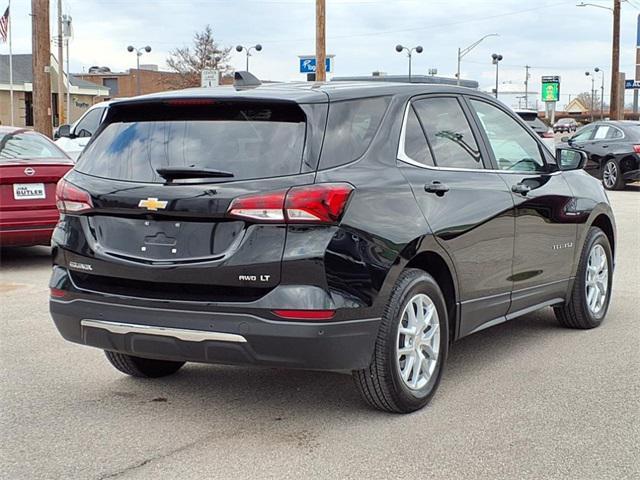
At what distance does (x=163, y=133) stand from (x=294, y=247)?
105 cm

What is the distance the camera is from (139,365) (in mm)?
5535

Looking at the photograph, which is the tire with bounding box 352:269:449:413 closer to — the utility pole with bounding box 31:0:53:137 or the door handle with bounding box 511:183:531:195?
the door handle with bounding box 511:183:531:195

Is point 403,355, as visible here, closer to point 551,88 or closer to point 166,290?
point 166,290

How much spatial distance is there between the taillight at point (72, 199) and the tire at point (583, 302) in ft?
12.3

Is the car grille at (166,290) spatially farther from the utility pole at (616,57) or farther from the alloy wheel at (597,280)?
the utility pole at (616,57)

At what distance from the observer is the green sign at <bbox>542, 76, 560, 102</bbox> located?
52672 mm

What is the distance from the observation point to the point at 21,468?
4.13 metres

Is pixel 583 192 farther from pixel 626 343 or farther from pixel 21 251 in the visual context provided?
pixel 21 251

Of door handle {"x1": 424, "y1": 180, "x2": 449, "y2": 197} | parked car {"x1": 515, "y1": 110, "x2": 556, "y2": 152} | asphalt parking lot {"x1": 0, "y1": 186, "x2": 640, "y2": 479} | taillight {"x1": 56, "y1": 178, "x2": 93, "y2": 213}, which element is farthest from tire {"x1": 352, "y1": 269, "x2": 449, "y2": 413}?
parked car {"x1": 515, "y1": 110, "x2": 556, "y2": 152}

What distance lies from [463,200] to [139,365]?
219 cm

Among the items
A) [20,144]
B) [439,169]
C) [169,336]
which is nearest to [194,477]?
[169,336]

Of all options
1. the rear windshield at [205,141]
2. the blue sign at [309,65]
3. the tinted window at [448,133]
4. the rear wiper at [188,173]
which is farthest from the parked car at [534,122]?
the rear wiper at [188,173]

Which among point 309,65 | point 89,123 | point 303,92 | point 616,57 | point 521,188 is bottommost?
point 521,188

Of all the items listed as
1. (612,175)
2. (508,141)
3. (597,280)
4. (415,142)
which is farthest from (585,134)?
(415,142)
